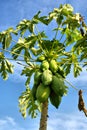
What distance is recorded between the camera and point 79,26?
8.43 metres

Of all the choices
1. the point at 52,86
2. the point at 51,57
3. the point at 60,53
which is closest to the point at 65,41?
the point at 60,53

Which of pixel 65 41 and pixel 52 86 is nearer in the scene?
pixel 52 86

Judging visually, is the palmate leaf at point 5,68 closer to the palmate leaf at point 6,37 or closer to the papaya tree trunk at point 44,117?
the palmate leaf at point 6,37

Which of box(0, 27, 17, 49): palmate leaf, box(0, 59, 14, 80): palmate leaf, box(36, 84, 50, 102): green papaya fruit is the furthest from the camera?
box(0, 59, 14, 80): palmate leaf

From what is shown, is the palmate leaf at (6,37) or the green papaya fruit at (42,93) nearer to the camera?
the green papaya fruit at (42,93)

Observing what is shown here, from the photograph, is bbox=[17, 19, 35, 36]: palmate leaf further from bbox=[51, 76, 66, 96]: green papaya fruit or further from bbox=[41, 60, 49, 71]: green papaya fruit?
bbox=[51, 76, 66, 96]: green papaya fruit

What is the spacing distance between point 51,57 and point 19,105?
301 centimetres

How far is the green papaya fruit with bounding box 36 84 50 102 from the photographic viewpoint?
7.34 metres

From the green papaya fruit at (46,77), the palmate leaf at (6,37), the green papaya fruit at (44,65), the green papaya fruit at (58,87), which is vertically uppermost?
the palmate leaf at (6,37)

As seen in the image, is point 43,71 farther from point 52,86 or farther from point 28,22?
point 28,22

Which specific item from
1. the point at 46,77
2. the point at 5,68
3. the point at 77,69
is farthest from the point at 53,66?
the point at 77,69

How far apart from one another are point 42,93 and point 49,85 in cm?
29

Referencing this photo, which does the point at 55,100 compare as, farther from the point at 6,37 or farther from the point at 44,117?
the point at 6,37

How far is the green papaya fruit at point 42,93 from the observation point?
24.1 feet
